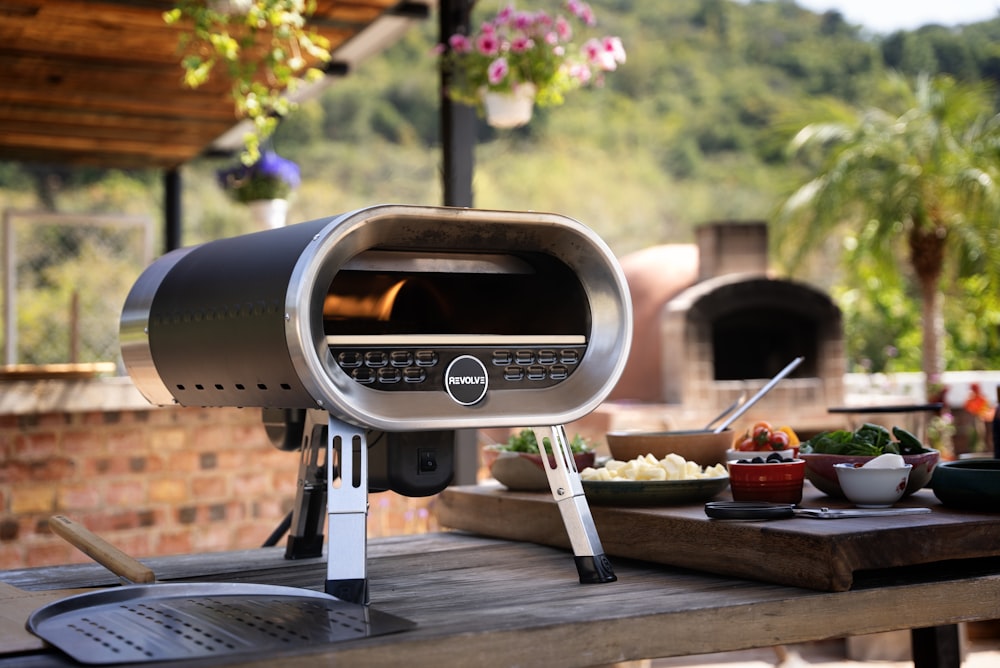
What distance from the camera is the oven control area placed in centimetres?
139

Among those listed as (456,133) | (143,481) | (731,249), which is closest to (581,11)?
(456,133)

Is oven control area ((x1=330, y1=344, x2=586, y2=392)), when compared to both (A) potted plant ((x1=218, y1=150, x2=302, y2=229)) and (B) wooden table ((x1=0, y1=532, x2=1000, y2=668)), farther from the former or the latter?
(A) potted plant ((x1=218, y1=150, x2=302, y2=229))

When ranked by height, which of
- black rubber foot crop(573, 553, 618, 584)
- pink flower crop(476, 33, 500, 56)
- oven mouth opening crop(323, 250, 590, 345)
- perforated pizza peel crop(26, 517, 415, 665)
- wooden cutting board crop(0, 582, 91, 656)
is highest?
pink flower crop(476, 33, 500, 56)

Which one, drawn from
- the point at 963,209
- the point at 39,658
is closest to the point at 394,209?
the point at 39,658

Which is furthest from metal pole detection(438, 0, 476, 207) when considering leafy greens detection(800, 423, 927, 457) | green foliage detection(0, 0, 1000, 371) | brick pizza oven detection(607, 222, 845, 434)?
green foliage detection(0, 0, 1000, 371)

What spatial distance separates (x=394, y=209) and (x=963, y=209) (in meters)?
8.44

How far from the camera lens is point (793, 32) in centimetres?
2298

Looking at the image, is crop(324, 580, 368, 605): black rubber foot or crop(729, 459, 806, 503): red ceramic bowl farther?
crop(729, 459, 806, 503): red ceramic bowl

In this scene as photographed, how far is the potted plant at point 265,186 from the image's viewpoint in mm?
5375

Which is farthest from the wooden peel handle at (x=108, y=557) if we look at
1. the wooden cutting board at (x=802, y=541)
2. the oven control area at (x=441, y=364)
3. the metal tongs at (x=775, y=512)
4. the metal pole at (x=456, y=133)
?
the metal pole at (x=456, y=133)

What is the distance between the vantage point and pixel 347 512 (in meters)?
1.36

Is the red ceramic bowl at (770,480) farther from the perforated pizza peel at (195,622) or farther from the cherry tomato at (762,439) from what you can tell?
the perforated pizza peel at (195,622)

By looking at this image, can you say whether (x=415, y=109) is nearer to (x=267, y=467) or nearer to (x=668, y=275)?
(x=668, y=275)

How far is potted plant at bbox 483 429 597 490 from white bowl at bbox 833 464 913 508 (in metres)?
0.48
